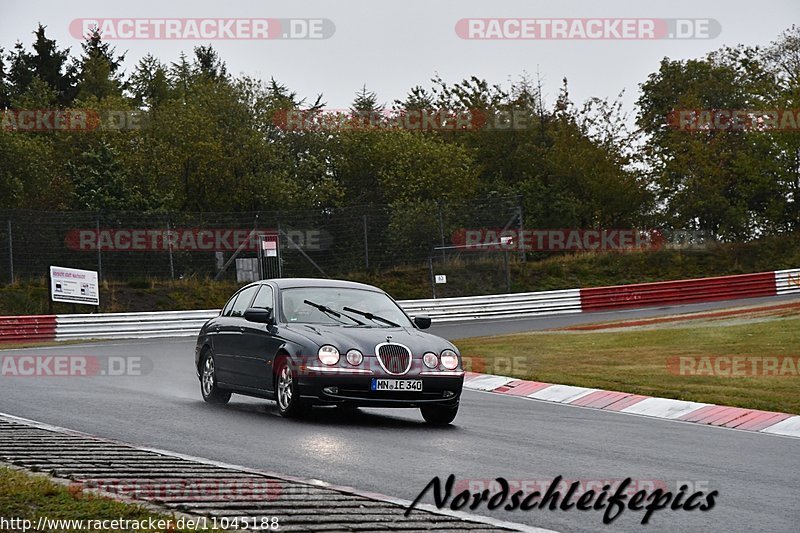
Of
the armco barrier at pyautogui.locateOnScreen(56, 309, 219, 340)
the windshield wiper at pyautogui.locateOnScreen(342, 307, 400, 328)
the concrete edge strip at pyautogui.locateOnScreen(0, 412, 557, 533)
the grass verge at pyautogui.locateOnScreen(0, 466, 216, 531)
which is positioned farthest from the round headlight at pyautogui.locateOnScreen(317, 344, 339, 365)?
the armco barrier at pyautogui.locateOnScreen(56, 309, 219, 340)

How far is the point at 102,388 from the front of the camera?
1506cm

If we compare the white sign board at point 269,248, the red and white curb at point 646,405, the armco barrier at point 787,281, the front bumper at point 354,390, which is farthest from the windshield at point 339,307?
the armco barrier at point 787,281

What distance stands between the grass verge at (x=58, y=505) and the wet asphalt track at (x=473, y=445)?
1849 millimetres

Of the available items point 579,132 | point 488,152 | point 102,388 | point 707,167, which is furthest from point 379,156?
point 102,388

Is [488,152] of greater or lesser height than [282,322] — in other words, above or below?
above

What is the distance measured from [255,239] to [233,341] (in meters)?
23.6

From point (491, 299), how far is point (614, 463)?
27813mm

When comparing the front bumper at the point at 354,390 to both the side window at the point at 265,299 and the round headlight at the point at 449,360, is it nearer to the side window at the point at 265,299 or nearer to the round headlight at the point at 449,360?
the round headlight at the point at 449,360

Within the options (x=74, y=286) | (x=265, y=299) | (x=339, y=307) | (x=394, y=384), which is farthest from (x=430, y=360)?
(x=74, y=286)

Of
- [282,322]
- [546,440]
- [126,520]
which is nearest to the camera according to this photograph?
[126,520]

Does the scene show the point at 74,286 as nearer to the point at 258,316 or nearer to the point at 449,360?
the point at 258,316

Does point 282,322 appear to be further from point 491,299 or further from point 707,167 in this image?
point 707,167

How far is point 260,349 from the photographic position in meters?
12.3

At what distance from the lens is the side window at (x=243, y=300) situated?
44.3 feet
